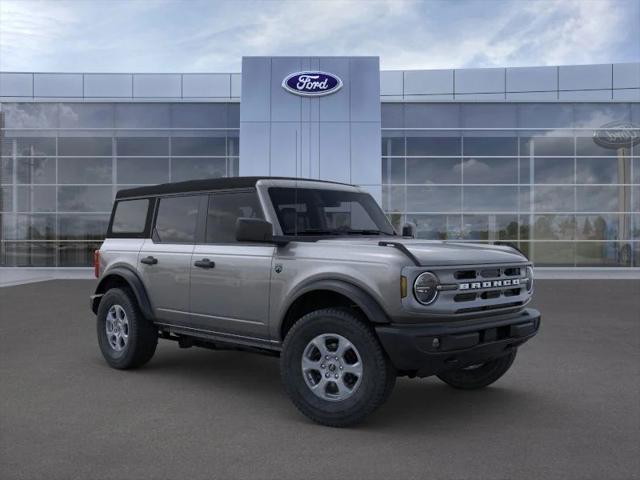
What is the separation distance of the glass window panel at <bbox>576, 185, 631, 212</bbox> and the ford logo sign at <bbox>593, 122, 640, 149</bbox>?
1938 mm

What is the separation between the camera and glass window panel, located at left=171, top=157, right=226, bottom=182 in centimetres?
2720

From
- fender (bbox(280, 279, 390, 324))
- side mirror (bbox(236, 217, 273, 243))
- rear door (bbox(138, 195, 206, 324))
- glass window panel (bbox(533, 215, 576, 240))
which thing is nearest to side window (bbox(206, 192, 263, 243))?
rear door (bbox(138, 195, 206, 324))

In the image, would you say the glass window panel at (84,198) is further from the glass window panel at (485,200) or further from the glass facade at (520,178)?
the glass window panel at (485,200)

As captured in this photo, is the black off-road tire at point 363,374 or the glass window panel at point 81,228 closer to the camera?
the black off-road tire at point 363,374

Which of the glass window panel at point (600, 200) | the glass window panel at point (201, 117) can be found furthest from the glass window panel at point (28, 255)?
the glass window panel at point (600, 200)

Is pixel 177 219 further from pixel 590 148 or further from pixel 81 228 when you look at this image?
pixel 590 148

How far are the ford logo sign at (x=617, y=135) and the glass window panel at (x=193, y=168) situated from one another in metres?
17.0

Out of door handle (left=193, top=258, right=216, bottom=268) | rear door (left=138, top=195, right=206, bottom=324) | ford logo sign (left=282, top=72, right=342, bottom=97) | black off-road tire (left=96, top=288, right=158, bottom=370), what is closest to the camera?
door handle (left=193, top=258, right=216, bottom=268)

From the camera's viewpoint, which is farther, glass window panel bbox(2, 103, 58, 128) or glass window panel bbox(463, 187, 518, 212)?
glass window panel bbox(2, 103, 58, 128)

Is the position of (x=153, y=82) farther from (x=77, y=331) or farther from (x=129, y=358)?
(x=129, y=358)

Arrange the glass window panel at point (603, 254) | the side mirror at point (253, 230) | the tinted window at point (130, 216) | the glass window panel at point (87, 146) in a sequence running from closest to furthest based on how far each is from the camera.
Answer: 1. the side mirror at point (253, 230)
2. the tinted window at point (130, 216)
3. the glass window panel at point (603, 254)
4. the glass window panel at point (87, 146)

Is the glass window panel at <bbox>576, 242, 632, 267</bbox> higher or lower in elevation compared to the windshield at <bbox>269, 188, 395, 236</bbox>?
lower

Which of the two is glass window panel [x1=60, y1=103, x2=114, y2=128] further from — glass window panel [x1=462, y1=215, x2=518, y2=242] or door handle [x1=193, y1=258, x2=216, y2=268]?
door handle [x1=193, y1=258, x2=216, y2=268]

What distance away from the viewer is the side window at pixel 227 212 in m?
5.49
